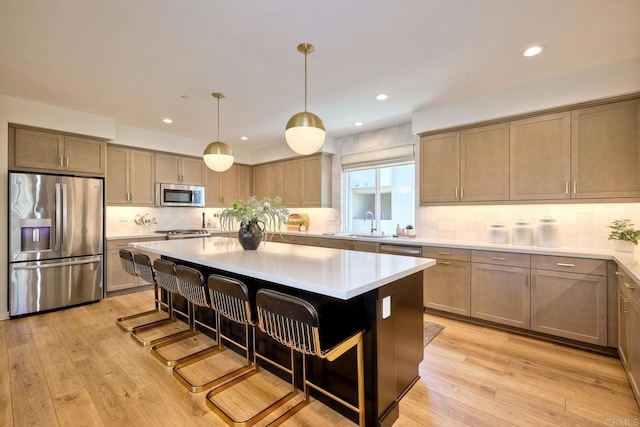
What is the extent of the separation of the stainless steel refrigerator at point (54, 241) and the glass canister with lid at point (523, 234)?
5.38 metres

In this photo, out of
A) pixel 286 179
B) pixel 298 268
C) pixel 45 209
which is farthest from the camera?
pixel 286 179

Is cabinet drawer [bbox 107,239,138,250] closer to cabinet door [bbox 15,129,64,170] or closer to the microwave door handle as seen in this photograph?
the microwave door handle

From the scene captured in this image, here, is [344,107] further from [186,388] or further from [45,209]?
[45,209]

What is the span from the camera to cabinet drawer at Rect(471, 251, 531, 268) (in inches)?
116

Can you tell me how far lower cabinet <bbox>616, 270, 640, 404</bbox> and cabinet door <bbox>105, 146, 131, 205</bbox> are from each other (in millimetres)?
5860

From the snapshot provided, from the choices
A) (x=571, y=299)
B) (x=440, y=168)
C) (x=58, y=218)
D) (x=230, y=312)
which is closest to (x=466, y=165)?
(x=440, y=168)

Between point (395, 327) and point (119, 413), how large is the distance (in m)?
1.85

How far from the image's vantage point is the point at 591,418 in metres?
1.82

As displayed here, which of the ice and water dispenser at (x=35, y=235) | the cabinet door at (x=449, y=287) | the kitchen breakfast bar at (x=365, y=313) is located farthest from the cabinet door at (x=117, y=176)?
the cabinet door at (x=449, y=287)

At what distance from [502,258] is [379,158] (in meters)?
2.31

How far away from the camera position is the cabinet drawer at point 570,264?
2574 mm

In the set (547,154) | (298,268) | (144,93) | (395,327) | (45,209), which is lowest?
(395,327)

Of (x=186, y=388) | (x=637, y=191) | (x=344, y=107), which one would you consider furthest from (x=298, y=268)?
(x=637, y=191)

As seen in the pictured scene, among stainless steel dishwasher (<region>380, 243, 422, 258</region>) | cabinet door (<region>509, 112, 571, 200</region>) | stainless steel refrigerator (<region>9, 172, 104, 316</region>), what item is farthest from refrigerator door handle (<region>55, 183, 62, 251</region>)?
cabinet door (<region>509, 112, 571, 200</region>)
